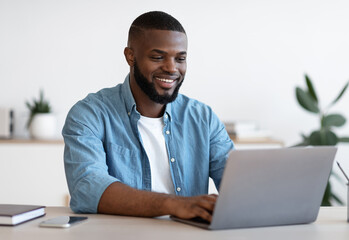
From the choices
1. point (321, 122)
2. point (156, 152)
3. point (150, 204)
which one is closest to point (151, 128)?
point (156, 152)

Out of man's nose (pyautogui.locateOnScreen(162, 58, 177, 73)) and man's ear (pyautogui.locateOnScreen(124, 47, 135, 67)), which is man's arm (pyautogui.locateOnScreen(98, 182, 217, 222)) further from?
man's ear (pyautogui.locateOnScreen(124, 47, 135, 67))

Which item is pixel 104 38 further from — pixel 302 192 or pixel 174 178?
pixel 302 192

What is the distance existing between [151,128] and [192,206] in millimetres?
689

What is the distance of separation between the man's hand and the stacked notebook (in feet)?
1.29

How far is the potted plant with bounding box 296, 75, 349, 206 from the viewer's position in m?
3.94

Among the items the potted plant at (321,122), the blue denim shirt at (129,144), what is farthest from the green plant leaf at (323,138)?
the blue denim shirt at (129,144)

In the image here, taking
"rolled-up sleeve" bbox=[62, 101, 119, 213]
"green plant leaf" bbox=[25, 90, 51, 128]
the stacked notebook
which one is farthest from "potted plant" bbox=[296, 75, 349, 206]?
the stacked notebook

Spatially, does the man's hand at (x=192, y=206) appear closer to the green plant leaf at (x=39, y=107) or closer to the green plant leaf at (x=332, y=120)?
the green plant leaf at (x=332, y=120)

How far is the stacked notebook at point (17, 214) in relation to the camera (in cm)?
156

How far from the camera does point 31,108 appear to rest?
430 centimetres

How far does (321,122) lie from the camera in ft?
13.3

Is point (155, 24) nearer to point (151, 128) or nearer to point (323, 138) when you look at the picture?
point (151, 128)
